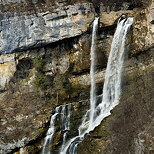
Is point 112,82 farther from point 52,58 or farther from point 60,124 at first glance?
point 52,58

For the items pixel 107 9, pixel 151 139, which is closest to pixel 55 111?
pixel 107 9

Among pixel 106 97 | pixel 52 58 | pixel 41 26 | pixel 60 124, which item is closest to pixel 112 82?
pixel 106 97

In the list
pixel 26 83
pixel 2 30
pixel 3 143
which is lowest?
pixel 3 143

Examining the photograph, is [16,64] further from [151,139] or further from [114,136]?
[151,139]

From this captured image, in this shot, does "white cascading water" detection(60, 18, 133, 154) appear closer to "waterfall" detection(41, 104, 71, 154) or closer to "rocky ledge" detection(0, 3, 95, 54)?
"waterfall" detection(41, 104, 71, 154)

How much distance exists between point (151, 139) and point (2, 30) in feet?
54.9

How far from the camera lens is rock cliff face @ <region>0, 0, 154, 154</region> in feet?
88.1

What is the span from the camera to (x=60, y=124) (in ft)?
88.7

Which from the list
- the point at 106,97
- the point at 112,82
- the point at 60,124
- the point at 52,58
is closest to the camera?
the point at 60,124

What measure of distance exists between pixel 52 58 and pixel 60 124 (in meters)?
6.32

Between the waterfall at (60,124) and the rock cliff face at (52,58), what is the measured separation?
0.32 metres

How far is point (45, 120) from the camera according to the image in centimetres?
2672

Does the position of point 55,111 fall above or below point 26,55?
below

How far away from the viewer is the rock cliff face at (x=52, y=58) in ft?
88.1
